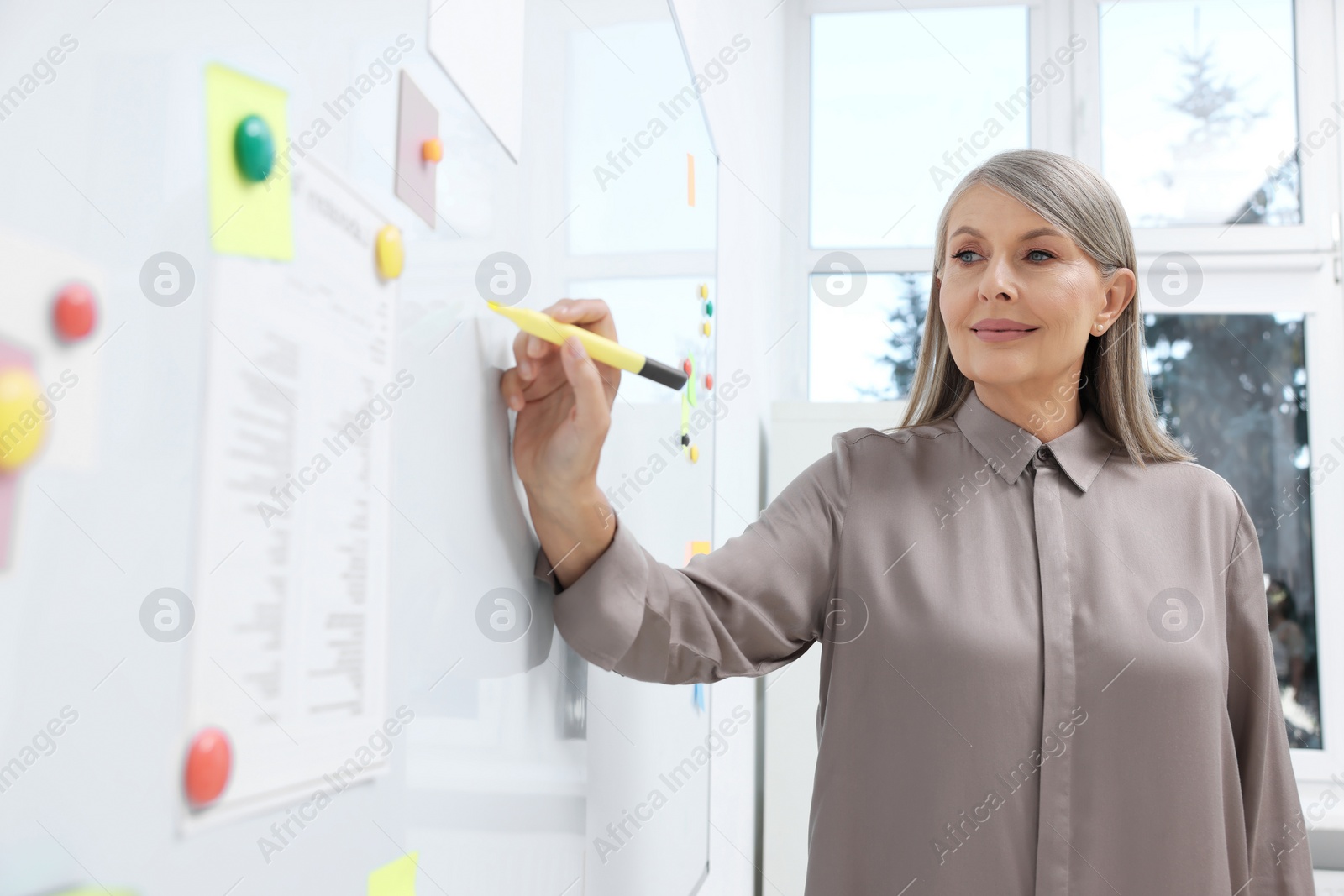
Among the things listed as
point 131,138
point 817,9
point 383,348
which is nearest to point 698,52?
point 383,348

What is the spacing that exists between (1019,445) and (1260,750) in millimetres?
407

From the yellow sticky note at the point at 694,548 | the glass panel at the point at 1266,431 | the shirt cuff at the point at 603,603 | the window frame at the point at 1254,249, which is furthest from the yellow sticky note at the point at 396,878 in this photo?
the glass panel at the point at 1266,431

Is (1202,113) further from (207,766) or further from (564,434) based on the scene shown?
(207,766)

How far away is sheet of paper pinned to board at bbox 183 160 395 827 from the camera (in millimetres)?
326

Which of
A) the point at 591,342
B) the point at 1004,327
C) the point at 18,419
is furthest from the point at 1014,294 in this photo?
the point at 18,419

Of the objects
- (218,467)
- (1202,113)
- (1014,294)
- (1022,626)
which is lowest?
(1022,626)

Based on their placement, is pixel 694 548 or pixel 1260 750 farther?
pixel 694 548

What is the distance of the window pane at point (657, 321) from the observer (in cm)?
85

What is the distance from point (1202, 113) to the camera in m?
2.87

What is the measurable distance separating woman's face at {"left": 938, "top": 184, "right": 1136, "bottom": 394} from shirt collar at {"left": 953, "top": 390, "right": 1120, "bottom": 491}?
0.18 ft

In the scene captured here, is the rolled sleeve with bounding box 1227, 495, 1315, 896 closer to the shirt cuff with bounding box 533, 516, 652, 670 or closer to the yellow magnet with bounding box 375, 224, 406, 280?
the shirt cuff with bounding box 533, 516, 652, 670

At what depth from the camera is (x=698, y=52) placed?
1376 millimetres

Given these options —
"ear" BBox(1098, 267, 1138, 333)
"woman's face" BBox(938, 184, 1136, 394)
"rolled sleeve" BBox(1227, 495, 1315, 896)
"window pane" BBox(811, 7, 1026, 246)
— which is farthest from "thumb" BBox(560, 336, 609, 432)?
"window pane" BBox(811, 7, 1026, 246)

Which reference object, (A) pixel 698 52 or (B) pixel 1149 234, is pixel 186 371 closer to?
(A) pixel 698 52
